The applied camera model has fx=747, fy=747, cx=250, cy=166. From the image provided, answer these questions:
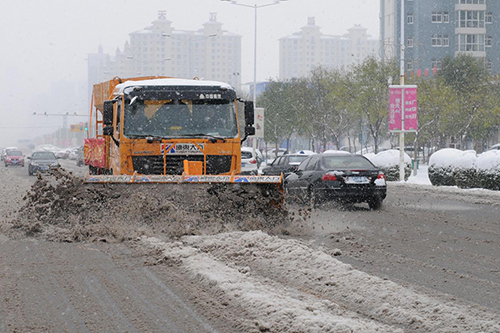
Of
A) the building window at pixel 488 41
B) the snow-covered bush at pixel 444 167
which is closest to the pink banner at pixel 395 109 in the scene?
the snow-covered bush at pixel 444 167

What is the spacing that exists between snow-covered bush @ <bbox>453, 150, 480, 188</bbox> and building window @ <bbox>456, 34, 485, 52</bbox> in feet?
205

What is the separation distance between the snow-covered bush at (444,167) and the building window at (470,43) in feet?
202

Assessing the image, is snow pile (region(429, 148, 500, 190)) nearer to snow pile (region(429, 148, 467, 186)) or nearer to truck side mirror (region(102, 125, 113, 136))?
snow pile (region(429, 148, 467, 186))

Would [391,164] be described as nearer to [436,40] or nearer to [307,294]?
[307,294]

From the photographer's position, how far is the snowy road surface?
6.12m

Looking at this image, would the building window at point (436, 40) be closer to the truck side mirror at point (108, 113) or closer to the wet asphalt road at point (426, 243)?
the wet asphalt road at point (426, 243)

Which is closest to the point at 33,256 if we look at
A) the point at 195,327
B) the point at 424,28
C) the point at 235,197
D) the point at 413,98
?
the point at 235,197

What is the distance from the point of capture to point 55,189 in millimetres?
12516

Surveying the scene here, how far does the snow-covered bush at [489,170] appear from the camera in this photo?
25.1m

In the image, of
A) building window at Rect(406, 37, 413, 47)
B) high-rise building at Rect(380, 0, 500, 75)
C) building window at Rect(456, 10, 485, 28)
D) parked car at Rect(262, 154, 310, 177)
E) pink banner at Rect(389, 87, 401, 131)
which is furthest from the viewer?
building window at Rect(406, 37, 413, 47)

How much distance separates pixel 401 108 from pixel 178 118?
69.1 feet

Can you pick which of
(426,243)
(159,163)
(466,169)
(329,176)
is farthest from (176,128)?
(466,169)

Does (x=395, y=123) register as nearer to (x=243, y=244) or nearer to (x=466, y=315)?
(x=243, y=244)

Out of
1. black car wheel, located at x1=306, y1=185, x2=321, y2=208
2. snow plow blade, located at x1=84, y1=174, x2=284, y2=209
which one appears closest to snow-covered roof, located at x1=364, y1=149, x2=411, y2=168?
black car wheel, located at x1=306, y1=185, x2=321, y2=208
